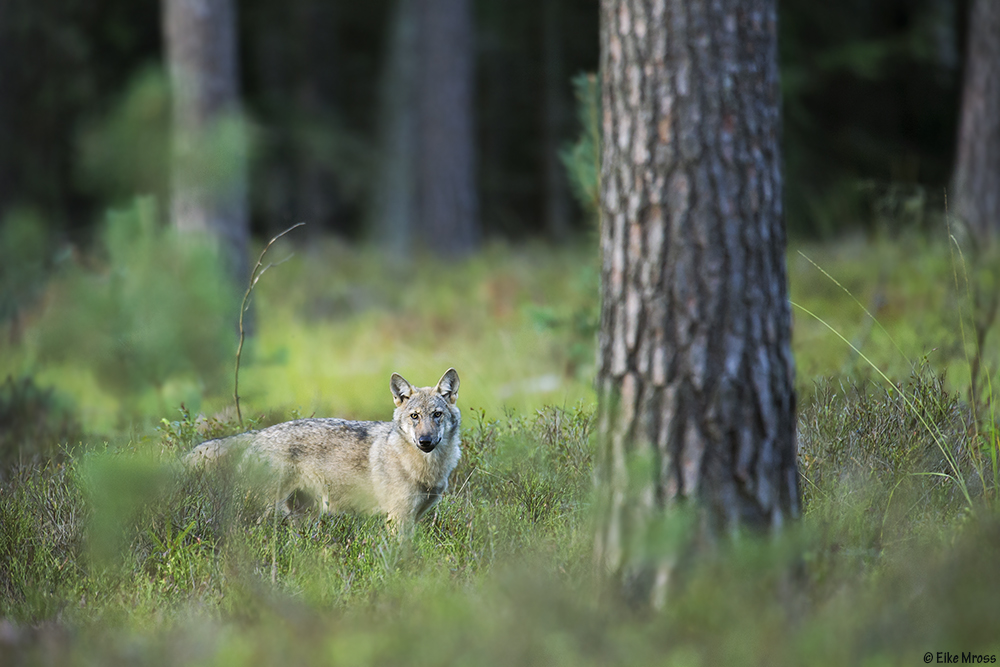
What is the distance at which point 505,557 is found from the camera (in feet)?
10.7

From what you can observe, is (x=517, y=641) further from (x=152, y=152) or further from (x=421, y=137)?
(x=421, y=137)

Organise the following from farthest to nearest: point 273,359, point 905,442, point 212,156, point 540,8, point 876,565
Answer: point 540,8, point 212,156, point 273,359, point 905,442, point 876,565

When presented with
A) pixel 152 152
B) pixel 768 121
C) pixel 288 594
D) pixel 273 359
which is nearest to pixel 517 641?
pixel 288 594

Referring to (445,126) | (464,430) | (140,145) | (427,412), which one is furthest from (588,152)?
(445,126)

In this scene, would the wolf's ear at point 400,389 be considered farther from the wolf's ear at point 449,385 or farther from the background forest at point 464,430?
the background forest at point 464,430

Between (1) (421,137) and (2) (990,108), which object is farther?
(1) (421,137)

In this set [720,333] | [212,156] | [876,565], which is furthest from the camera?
[212,156]

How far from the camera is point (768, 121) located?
119 inches

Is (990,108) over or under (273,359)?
over

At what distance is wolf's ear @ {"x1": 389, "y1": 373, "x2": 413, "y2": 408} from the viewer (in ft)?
13.9

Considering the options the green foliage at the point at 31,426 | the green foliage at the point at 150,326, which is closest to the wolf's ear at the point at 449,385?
the green foliage at the point at 31,426

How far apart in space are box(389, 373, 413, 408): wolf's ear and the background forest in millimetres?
439

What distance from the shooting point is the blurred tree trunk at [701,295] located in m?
2.92

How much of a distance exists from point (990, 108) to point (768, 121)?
26.6 feet
